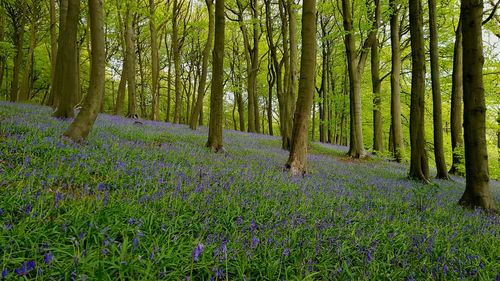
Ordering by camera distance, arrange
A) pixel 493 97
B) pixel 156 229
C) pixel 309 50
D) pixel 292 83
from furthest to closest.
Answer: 1. pixel 493 97
2. pixel 292 83
3. pixel 309 50
4. pixel 156 229

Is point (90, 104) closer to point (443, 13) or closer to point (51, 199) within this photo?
point (51, 199)

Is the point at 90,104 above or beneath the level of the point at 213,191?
above

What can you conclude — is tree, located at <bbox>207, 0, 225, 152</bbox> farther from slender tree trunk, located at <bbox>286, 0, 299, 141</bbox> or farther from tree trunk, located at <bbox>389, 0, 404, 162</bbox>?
tree trunk, located at <bbox>389, 0, 404, 162</bbox>

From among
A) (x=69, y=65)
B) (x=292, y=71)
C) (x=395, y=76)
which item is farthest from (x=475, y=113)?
(x=69, y=65)

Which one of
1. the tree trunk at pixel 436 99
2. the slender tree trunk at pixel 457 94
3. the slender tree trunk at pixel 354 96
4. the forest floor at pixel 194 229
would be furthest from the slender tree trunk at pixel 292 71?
the forest floor at pixel 194 229

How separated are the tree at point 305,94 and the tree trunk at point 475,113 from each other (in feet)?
12.6

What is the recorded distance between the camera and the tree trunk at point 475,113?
7324 millimetres

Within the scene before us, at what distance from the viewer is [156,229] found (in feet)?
9.61

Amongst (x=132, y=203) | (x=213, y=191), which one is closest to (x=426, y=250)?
(x=213, y=191)

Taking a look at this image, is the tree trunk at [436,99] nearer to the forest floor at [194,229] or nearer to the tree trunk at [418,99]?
the tree trunk at [418,99]

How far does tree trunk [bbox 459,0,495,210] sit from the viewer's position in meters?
7.32

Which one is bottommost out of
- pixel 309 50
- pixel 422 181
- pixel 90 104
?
pixel 422 181

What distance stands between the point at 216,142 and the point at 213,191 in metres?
5.76

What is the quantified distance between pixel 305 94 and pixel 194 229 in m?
6.55
